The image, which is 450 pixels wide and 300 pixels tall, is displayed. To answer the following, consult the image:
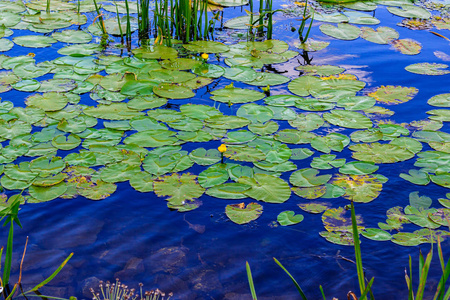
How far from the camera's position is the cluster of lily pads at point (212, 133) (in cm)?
349

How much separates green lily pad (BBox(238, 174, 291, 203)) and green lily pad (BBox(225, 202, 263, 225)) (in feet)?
0.33

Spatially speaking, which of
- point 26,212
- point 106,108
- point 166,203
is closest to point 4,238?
point 26,212

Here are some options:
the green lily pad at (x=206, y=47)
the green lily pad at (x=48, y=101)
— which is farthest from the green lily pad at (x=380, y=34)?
the green lily pad at (x=48, y=101)

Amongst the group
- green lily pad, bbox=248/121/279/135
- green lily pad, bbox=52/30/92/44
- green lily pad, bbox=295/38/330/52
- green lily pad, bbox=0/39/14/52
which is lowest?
green lily pad, bbox=248/121/279/135

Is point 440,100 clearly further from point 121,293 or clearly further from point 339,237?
point 121,293

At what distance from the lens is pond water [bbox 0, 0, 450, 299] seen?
9.57 feet

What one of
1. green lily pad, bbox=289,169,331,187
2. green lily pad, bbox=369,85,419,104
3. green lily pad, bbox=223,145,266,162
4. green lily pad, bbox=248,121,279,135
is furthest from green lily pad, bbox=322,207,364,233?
green lily pad, bbox=369,85,419,104

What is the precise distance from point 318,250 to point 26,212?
228cm

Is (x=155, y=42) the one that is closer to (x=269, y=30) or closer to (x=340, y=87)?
(x=269, y=30)

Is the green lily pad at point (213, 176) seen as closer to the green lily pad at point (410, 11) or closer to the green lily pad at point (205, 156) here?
the green lily pad at point (205, 156)

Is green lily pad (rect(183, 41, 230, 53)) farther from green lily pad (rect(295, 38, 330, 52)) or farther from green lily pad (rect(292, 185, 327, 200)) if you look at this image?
green lily pad (rect(292, 185, 327, 200))

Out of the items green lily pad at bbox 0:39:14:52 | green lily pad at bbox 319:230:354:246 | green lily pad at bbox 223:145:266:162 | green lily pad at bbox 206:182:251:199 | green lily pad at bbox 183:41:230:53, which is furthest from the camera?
green lily pad at bbox 183:41:230:53

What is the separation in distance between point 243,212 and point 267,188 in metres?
0.35

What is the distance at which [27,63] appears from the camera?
530 centimetres
